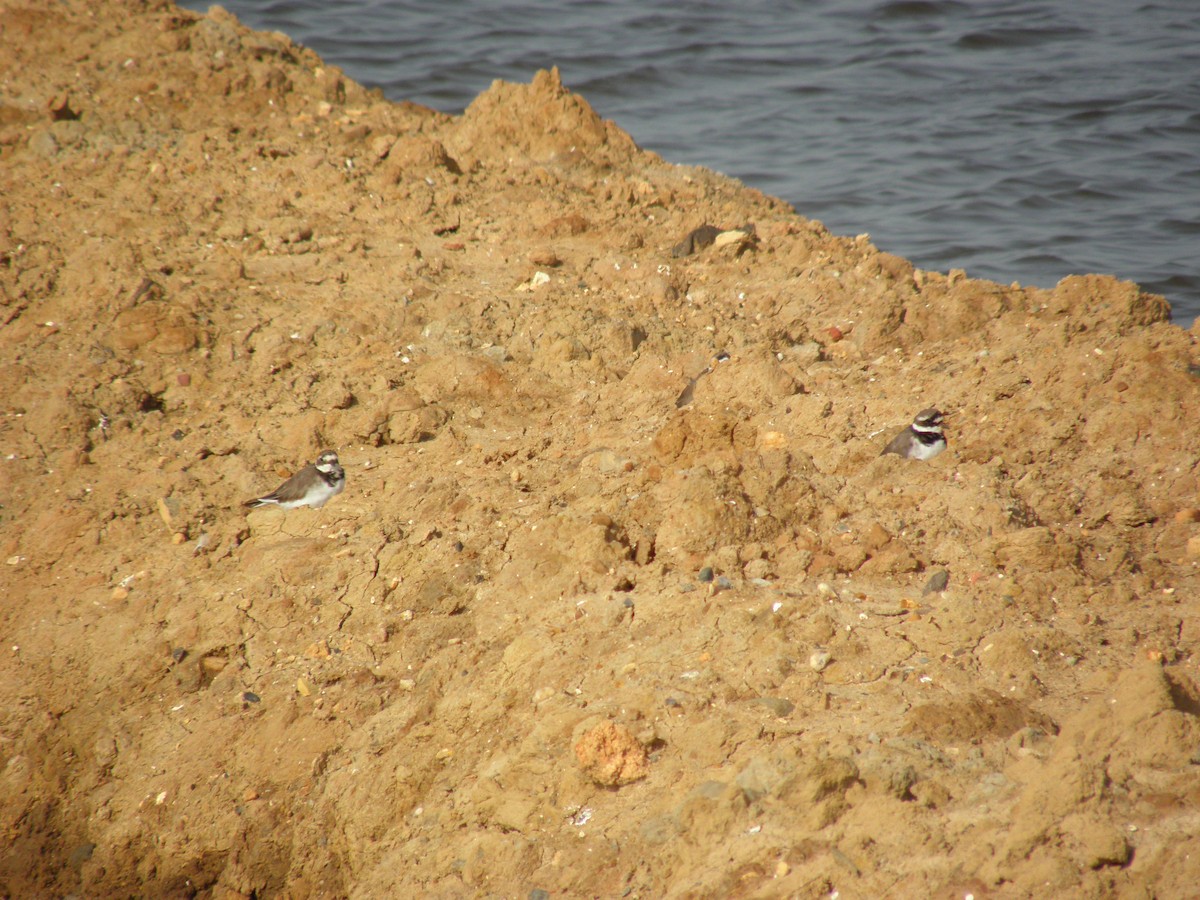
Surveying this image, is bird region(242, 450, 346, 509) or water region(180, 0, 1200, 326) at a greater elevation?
water region(180, 0, 1200, 326)

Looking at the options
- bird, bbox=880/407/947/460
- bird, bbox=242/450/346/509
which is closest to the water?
bird, bbox=880/407/947/460

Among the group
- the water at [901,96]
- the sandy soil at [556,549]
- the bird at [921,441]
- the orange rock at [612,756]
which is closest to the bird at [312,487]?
the sandy soil at [556,549]

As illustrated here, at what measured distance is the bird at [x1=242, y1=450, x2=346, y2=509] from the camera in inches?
186

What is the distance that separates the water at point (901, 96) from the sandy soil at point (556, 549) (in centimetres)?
582

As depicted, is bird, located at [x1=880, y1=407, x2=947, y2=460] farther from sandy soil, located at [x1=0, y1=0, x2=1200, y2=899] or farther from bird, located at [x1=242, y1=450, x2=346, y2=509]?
bird, located at [x1=242, y1=450, x2=346, y2=509]

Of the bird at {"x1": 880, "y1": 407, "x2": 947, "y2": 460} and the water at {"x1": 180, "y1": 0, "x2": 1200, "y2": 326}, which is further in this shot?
the water at {"x1": 180, "y1": 0, "x2": 1200, "y2": 326}

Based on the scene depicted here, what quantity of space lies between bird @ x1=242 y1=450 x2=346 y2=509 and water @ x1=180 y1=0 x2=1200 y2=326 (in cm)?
755

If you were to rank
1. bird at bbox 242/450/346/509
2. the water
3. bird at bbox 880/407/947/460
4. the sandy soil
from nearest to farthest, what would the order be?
the sandy soil, bird at bbox 880/407/947/460, bird at bbox 242/450/346/509, the water

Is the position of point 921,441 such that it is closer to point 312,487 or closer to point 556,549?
point 556,549

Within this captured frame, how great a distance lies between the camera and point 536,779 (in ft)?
11.4

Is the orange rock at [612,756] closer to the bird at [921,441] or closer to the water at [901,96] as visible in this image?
the bird at [921,441]

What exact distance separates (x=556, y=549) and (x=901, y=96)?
12666 mm

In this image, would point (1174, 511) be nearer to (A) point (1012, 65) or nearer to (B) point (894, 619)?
(B) point (894, 619)


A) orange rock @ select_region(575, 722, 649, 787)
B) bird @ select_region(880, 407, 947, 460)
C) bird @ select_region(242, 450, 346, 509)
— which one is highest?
bird @ select_region(880, 407, 947, 460)
